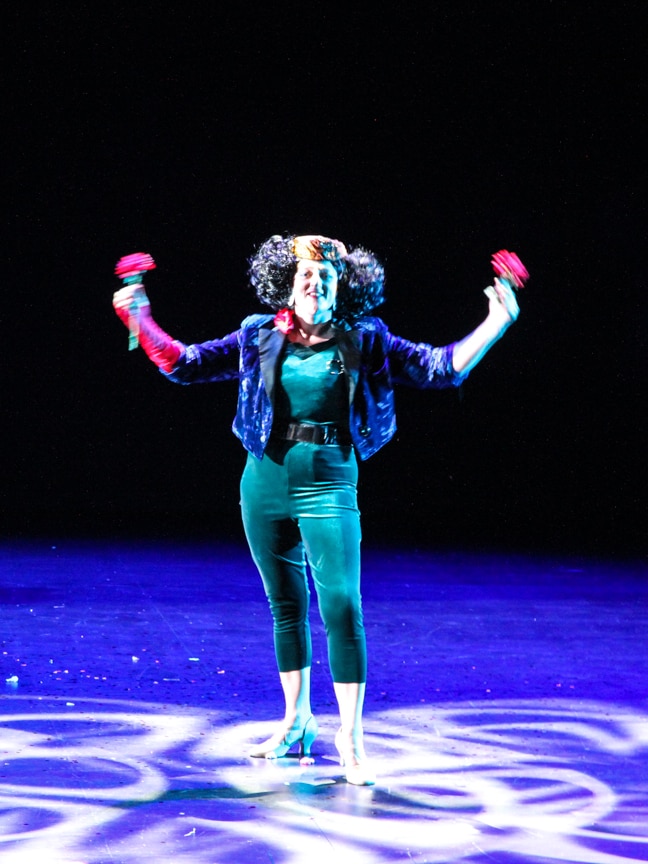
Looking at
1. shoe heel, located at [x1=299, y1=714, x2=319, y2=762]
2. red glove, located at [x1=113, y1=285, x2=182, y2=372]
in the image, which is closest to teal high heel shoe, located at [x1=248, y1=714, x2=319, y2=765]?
shoe heel, located at [x1=299, y1=714, x2=319, y2=762]

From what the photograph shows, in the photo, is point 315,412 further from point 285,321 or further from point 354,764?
point 354,764

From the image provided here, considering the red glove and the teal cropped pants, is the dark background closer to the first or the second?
the teal cropped pants

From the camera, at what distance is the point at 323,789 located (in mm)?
2809

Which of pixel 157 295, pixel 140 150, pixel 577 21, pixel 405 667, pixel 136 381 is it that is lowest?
pixel 405 667

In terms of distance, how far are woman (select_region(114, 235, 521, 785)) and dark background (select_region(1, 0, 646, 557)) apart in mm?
4604

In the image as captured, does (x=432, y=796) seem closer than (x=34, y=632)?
Yes

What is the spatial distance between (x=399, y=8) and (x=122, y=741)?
553 centimetres

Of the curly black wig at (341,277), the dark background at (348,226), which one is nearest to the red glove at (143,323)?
the curly black wig at (341,277)

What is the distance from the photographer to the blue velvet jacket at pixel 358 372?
9.64 feet

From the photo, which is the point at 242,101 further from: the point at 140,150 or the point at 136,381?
the point at 136,381

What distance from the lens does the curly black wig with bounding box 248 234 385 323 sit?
3.08 metres

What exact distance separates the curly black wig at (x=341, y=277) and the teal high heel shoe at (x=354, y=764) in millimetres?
1097

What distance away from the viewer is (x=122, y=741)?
10.6ft

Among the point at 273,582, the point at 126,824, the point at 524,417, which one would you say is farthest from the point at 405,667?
the point at 524,417
